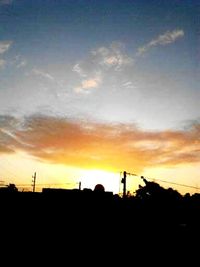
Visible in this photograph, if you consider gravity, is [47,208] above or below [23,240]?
above

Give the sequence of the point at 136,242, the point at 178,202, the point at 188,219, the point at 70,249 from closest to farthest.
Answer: the point at 70,249, the point at 136,242, the point at 188,219, the point at 178,202

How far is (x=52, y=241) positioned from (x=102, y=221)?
332 centimetres

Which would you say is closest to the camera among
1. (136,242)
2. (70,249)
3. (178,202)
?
(70,249)

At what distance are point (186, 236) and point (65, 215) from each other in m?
7.26

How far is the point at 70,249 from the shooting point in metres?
17.9

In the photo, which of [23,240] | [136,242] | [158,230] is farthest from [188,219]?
[23,240]

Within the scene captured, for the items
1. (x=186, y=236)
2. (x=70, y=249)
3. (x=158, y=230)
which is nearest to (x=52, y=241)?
(x=70, y=249)

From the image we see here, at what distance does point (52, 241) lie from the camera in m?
18.2

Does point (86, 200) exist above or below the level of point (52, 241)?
above

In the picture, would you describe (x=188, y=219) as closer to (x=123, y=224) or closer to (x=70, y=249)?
(x=123, y=224)

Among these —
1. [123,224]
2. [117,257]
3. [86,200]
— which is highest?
[86,200]

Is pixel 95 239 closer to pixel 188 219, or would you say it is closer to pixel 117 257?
pixel 117 257

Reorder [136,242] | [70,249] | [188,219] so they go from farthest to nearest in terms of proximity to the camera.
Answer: [188,219], [136,242], [70,249]

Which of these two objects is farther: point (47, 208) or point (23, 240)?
point (47, 208)
